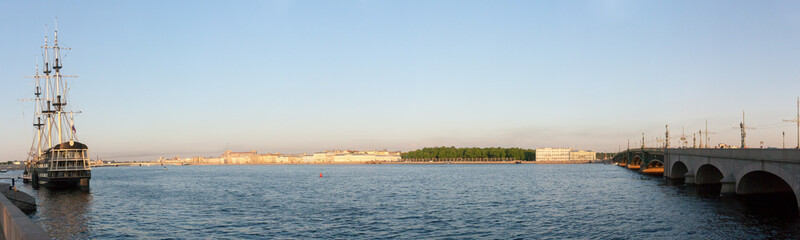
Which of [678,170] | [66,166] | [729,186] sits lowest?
[678,170]

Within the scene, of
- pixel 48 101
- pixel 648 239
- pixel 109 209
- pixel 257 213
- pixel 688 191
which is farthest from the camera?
pixel 48 101

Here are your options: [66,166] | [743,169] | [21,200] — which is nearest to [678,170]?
[743,169]

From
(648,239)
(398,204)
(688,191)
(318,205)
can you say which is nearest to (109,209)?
(318,205)

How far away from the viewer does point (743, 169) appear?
53.3m

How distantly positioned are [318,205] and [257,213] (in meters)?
8.82

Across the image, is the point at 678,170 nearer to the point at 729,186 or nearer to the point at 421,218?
the point at 729,186

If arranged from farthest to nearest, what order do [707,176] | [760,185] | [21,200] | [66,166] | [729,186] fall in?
[66,166] → [707,176] → [729,186] → [760,185] → [21,200]

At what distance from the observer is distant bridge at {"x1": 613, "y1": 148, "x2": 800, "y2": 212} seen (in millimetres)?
40562

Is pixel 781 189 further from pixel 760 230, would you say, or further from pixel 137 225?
pixel 137 225

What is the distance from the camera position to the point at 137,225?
4431 cm

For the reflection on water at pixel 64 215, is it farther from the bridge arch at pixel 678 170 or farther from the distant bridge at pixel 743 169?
the bridge arch at pixel 678 170

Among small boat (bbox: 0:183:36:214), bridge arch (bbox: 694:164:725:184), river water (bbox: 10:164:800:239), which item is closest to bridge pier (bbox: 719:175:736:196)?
river water (bbox: 10:164:800:239)

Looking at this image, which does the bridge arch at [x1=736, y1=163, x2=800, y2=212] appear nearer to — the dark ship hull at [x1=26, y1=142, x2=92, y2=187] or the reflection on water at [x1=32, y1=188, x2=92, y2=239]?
the reflection on water at [x1=32, y1=188, x2=92, y2=239]

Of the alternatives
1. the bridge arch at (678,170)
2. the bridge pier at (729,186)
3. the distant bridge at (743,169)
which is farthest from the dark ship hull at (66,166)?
the bridge arch at (678,170)
